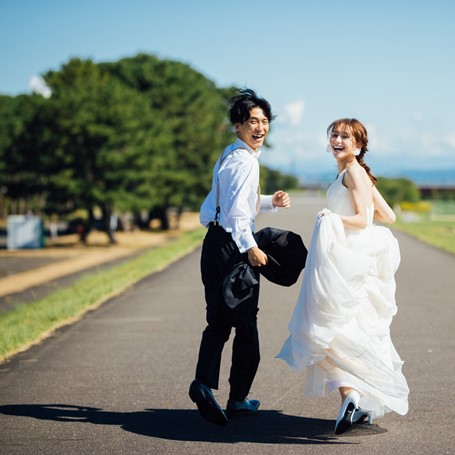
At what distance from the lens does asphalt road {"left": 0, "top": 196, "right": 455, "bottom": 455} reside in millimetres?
5141

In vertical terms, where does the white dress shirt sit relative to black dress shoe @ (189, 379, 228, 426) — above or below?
above

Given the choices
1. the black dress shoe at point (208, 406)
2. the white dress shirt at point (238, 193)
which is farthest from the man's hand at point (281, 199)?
the black dress shoe at point (208, 406)

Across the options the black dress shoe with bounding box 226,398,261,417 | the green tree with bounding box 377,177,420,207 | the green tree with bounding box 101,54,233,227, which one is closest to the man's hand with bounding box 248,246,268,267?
the black dress shoe with bounding box 226,398,261,417

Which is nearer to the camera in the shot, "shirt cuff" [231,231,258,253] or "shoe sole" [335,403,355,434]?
"shoe sole" [335,403,355,434]

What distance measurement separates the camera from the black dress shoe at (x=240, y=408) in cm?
582

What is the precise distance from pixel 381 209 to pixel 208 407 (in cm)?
Result: 175

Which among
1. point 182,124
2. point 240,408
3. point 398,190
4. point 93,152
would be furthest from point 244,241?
point 398,190

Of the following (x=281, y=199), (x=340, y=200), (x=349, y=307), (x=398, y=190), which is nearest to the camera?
(x=349, y=307)

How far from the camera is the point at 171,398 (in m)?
6.41

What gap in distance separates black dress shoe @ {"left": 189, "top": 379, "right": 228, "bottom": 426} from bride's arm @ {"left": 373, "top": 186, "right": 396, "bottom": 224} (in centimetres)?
165

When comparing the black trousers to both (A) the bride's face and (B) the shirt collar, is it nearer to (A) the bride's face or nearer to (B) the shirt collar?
(B) the shirt collar

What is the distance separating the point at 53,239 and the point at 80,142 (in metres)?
8.55

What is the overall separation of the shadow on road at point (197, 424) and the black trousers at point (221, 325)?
28 centimetres

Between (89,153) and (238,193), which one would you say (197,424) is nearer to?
(238,193)
